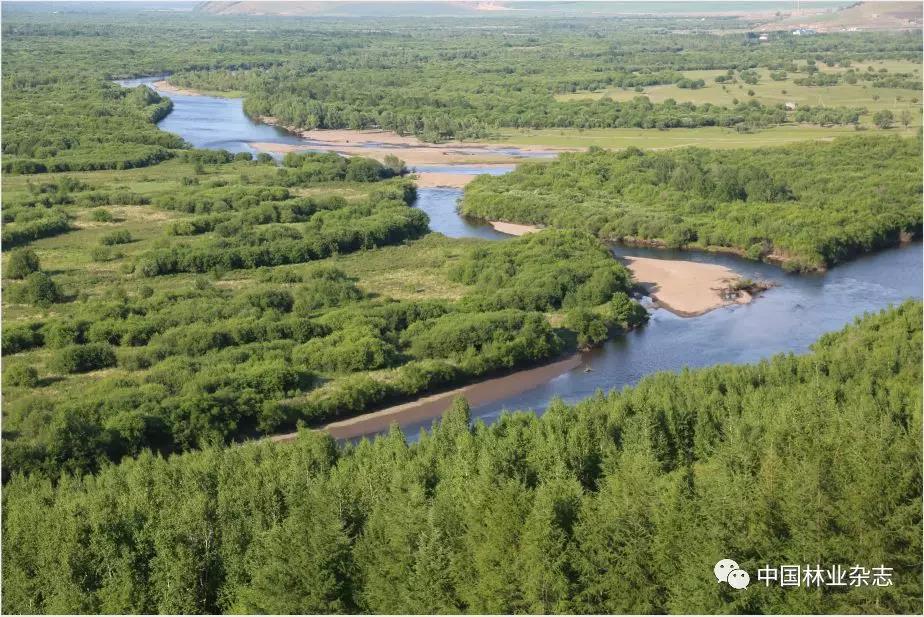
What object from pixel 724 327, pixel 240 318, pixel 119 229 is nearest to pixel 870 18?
pixel 724 327

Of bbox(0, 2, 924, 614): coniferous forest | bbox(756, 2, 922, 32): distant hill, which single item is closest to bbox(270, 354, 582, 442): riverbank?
bbox(0, 2, 924, 614): coniferous forest

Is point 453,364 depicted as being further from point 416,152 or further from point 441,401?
point 416,152

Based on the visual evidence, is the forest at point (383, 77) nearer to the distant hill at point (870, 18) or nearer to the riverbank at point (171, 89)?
the riverbank at point (171, 89)

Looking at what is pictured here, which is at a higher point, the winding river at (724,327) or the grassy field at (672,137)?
the grassy field at (672,137)

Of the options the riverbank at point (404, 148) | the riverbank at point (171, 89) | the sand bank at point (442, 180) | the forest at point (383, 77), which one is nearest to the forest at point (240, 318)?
the sand bank at point (442, 180)

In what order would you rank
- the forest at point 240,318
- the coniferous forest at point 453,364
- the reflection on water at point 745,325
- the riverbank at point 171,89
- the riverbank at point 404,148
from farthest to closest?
the riverbank at point 171,89 → the riverbank at point 404,148 → the reflection on water at point 745,325 → the forest at point 240,318 → the coniferous forest at point 453,364

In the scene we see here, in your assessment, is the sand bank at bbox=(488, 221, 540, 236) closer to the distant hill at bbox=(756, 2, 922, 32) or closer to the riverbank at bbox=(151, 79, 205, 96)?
the riverbank at bbox=(151, 79, 205, 96)
